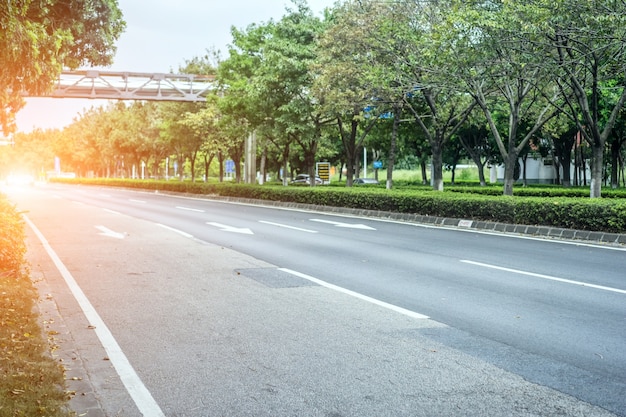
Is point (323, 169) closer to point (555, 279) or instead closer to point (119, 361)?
point (555, 279)

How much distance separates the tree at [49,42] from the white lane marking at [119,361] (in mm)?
3467

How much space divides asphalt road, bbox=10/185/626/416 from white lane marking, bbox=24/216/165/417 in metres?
0.06

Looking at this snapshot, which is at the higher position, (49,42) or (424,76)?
(424,76)

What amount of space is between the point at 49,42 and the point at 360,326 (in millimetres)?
8493

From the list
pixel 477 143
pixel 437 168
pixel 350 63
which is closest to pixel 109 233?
pixel 350 63

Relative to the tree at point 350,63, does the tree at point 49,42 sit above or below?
below

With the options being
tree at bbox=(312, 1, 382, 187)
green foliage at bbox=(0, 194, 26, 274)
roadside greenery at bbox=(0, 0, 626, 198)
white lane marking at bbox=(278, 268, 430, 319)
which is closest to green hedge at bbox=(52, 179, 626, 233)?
roadside greenery at bbox=(0, 0, 626, 198)

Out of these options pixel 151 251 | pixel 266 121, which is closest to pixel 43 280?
pixel 151 251

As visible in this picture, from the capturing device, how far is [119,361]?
17.1 ft

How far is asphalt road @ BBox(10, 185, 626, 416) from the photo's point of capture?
4312 millimetres

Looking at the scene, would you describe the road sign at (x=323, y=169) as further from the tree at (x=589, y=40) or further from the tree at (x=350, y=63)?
the tree at (x=589, y=40)

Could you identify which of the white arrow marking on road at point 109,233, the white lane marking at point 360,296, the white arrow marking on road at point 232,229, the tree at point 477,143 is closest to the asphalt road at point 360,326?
the white lane marking at point 360,296

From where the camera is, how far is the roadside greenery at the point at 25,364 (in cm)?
386

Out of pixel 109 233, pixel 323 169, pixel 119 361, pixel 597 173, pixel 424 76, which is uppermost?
pixel 424 76
